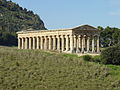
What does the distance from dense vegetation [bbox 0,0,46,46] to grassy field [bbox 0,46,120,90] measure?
8073 centimetres

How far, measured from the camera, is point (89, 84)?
119 feet

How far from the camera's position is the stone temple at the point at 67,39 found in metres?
84.8

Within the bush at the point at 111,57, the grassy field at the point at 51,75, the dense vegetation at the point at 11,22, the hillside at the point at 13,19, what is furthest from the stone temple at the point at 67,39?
the hillside at the point at 13,19

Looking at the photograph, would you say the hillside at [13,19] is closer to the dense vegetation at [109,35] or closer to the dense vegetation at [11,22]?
the dense vegetation at [11,22]

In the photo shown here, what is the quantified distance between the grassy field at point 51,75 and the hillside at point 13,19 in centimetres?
10346

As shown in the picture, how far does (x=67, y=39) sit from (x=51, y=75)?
161 feet

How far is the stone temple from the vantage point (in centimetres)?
8475

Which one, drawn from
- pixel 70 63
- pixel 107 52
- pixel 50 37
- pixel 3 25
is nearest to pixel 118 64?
pixel 107 52

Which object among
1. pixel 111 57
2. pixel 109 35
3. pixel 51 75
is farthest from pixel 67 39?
pixel 51 75

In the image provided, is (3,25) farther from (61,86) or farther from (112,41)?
(61,86)

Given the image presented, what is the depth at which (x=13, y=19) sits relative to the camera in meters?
164

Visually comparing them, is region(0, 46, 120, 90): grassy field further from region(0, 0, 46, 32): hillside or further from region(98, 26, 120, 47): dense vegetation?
region(0, 0, 46, 32): hillside

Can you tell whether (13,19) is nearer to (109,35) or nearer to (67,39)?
(109,35)

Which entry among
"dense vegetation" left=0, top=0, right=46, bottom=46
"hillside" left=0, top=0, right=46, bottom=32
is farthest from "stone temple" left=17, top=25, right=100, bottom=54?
"hillside" left=0, top=0, right=46, bottom=32
